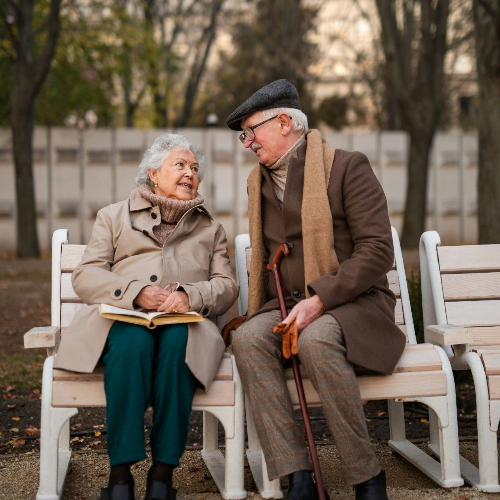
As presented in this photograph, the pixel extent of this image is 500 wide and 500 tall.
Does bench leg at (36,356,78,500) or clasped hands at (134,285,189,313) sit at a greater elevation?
clasped hands at (134,285,189,313)

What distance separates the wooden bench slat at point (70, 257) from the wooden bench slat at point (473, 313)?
77.6 inches

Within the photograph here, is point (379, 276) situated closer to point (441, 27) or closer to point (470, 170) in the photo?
point (441, 27)

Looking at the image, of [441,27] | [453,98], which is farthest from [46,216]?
[453,98]

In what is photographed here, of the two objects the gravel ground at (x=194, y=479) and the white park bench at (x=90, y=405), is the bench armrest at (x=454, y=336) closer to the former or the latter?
the gravel ground at (x=194, y=479)

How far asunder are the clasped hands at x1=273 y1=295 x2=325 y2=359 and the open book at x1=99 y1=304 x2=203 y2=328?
0.37 meters

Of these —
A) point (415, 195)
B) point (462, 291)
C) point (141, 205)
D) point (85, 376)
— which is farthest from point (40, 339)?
point (415, 195)

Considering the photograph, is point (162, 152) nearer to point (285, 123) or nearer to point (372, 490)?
point (285, 123)

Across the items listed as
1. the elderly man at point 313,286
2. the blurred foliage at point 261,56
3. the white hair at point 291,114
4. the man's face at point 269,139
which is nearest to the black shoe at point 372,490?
the elderly man at point 313,286

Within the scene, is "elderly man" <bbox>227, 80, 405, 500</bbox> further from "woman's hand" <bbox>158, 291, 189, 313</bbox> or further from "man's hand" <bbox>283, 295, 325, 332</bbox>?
"woman's hand" <bbox>158, 291, 189, 313</bbox>

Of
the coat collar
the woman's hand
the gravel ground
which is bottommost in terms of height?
the gravel ground

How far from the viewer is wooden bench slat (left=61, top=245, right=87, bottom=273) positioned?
405 centimetres

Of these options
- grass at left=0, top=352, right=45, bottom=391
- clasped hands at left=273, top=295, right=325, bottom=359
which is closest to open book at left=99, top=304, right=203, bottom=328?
clasped hands at left=273, top=295, right=325, bottom=359

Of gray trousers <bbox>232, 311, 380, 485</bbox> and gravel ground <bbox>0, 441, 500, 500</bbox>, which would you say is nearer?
gray trousers <bbox>232, 311, 380, 485</bbox>

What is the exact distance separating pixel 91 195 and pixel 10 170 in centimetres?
160
